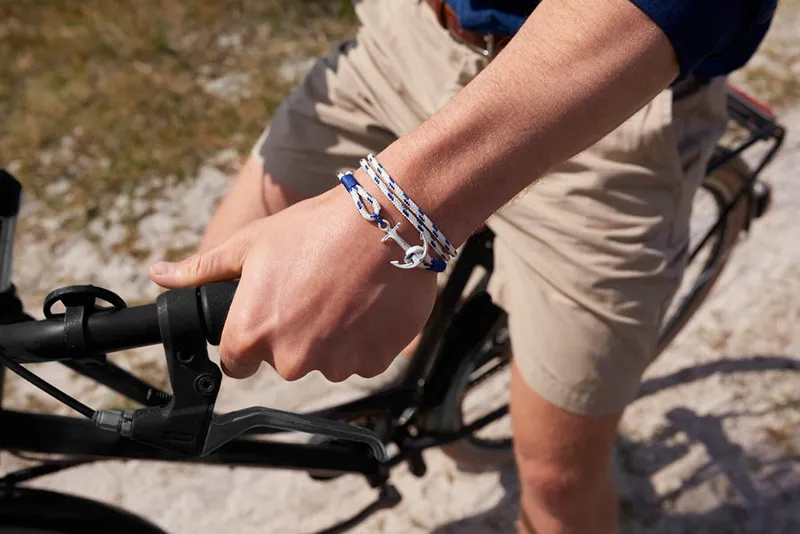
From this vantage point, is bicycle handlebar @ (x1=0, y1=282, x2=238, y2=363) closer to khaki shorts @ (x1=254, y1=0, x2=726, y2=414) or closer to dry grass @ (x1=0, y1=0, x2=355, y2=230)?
khaki shorts @ (x1=254, y1=0, x2=726, y2=414)

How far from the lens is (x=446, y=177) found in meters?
0.91

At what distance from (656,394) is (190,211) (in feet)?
6.41

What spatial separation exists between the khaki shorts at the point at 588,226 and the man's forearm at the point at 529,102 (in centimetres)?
41

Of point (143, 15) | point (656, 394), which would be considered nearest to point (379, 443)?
point (656, 394)

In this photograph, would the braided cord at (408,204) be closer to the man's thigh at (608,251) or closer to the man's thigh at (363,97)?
the man's thigh at (608,251)

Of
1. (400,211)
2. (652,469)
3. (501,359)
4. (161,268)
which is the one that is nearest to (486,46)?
(400,211)

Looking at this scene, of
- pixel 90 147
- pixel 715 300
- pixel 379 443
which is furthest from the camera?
pixel 90 147

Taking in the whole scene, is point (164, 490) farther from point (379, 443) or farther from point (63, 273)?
point (379, 443)

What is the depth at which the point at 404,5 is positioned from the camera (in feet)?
5.02

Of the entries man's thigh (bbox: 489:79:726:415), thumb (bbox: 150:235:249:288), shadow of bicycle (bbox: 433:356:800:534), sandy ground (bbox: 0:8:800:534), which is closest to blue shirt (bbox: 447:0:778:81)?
man's thigh (bbox: 489:79:726:415)

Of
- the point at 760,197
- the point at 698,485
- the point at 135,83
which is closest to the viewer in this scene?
the point at 760,197

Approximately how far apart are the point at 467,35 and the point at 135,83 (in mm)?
2749

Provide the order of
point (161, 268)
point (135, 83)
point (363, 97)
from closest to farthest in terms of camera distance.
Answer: point (161, 268) → point (363, 97) → point (135, 83)

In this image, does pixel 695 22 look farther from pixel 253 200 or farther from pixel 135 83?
pixel 135 83
